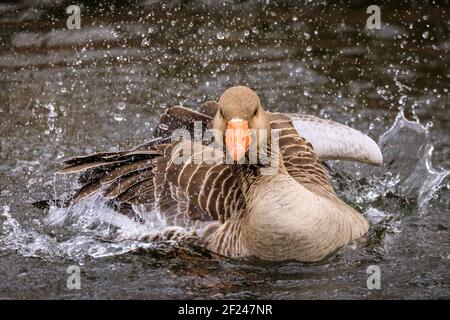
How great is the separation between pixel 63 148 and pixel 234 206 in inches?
104

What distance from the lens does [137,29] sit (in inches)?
362

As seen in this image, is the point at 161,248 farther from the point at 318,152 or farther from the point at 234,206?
the point at 318,152

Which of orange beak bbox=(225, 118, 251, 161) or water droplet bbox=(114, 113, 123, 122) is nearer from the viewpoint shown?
orange beak bbox=(225, 118, 251, 161)

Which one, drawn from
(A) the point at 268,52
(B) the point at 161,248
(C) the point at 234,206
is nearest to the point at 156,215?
(B) the point at 161,248

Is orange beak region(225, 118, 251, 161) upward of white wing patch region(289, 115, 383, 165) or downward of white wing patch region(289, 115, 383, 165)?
upward

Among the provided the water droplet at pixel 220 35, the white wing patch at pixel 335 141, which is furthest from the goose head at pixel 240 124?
the water droplet at pixel 220 35

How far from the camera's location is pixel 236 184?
5523mm

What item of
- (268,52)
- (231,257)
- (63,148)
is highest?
(268,52)

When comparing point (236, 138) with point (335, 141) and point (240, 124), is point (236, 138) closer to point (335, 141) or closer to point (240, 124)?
point (240, 124)

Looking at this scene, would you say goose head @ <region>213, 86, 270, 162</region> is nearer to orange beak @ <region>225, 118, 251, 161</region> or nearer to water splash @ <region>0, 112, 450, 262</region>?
orange beak @ <region>225, 118, 251, 161</region>

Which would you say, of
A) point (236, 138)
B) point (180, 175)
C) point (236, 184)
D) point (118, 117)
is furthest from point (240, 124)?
point (118, 117)

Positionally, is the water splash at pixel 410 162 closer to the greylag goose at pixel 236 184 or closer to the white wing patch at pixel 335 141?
the white wing patch at pixel 335 141

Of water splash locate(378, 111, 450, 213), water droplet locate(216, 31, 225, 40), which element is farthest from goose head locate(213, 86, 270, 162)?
water droplet locate(216, 31, 225, 40)

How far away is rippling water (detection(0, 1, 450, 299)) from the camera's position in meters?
5.35
